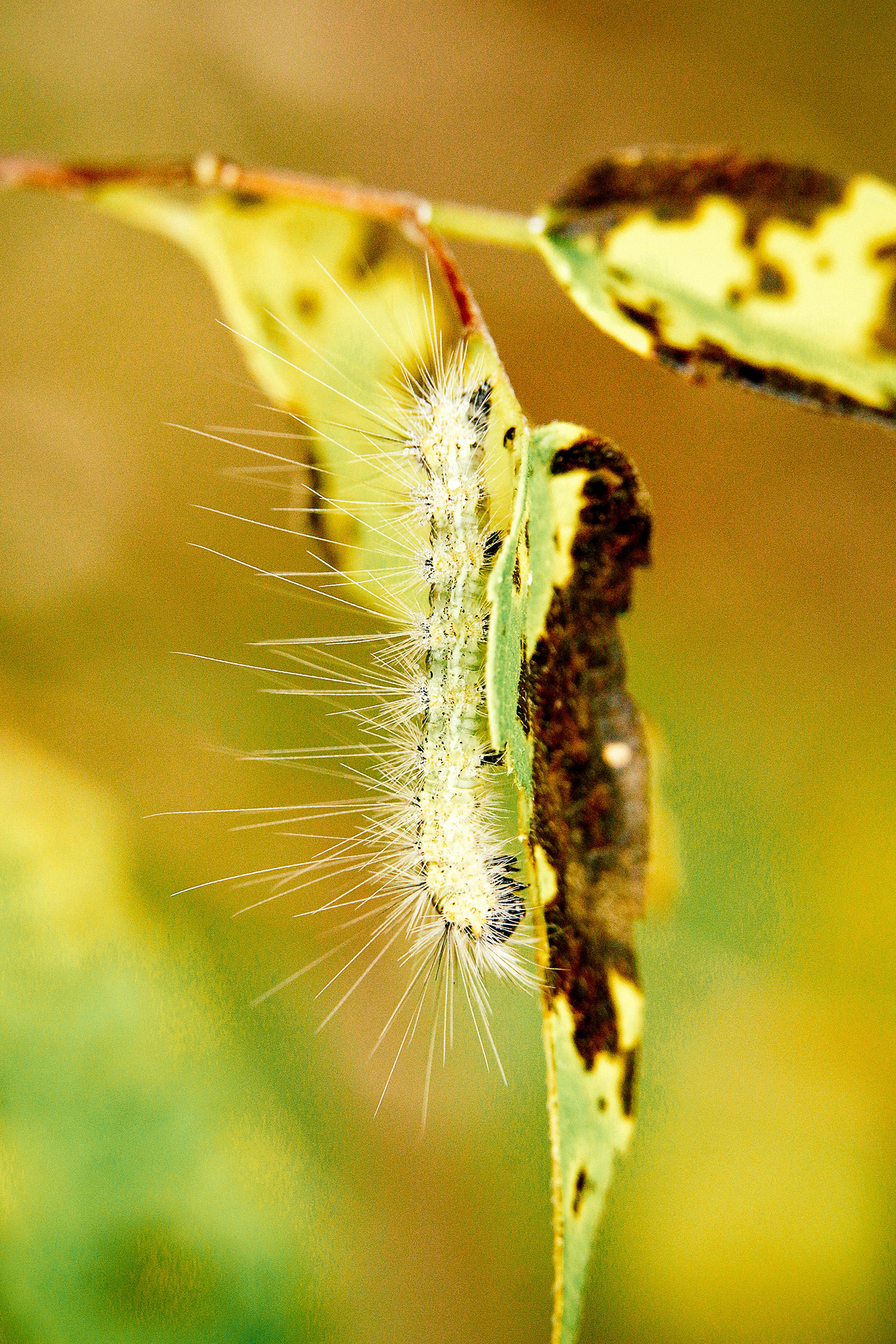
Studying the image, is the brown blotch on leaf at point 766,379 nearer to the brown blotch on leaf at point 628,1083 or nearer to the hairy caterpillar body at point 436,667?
the hairy caterpillar body at point 436,667

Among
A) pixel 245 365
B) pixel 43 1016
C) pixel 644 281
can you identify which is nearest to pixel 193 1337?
pixel 43 1016

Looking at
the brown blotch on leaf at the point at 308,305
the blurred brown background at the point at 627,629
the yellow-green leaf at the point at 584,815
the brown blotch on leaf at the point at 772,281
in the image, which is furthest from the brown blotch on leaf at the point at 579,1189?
the blurred brown background at the point at 627,629

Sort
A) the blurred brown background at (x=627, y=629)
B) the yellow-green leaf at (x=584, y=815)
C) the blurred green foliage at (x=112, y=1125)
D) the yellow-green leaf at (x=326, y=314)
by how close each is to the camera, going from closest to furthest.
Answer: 1. the yellow-green leaf at (x=584, y=815)
2. the yellow-green leaf at (x=326, y=314)
3. the blurred green foliage at (x=112, y=1125)
4. the blurred brown background at (x=627, y=629)

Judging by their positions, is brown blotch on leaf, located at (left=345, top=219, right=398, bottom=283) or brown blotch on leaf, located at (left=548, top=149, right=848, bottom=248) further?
brown blotch on leaf, located at (left=345, top=219, right=398, bottom=283)

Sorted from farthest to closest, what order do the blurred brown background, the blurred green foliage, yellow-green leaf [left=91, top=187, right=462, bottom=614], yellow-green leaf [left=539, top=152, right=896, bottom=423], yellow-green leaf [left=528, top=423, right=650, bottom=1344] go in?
the blurred brown background, the blurred green foliage, yellow-green leaf [left=91, top=187, right=462, bottom=614], yellow-green leaf [left=539, top=152, right=896, bottom=423], yellow-green leaf [left=528, top=423, right=650, bottom=1344]

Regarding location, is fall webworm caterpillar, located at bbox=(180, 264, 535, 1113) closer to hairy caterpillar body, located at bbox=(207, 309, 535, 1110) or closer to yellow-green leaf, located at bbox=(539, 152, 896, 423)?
hairy caterpillar body, located at bbox=(207, 309, 535, 1110)

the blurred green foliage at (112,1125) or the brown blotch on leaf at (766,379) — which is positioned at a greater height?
the brown blotch on leaf at (766,379)

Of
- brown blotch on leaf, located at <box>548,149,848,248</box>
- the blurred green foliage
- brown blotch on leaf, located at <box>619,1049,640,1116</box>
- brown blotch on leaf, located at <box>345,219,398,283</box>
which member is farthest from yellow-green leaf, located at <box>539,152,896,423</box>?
the blurred green foliage
